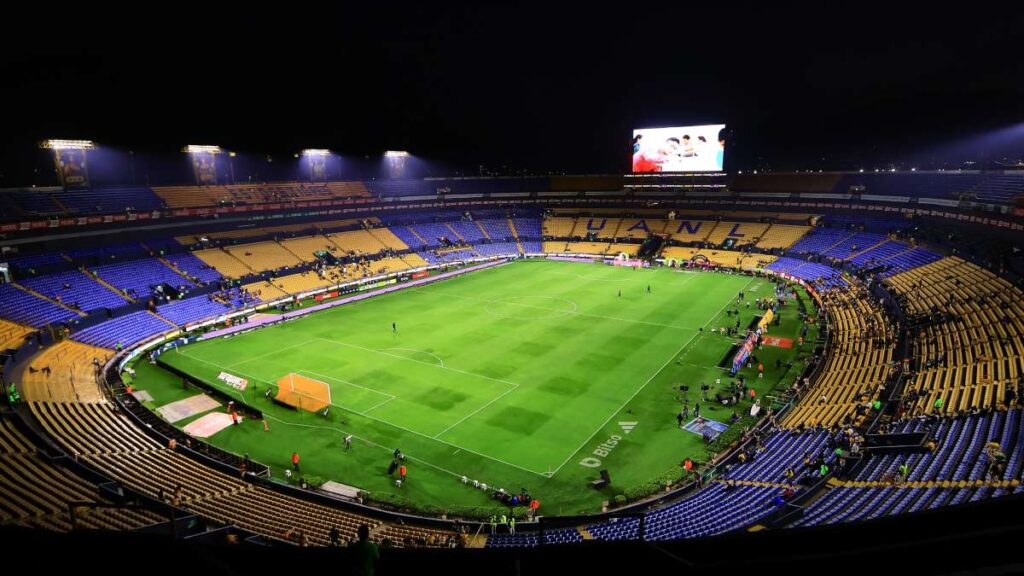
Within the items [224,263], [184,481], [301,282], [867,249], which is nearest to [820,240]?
[867,249]

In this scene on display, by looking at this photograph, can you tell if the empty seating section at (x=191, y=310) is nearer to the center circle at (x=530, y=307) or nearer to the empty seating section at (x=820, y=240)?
the center circle at (x=530, y=307)

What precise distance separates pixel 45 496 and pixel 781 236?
74.5 meters

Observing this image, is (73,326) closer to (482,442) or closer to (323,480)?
(323,480)

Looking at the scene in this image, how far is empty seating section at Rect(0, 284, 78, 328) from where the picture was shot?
3858cm

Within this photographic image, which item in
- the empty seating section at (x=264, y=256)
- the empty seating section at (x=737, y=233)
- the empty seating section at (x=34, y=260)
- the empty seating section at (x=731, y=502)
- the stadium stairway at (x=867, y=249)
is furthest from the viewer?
the empty seating section at (x=737, y=233)

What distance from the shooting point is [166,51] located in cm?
5125

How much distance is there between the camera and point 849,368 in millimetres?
31094

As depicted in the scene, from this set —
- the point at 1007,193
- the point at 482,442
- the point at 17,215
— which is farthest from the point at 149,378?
the point at 1007,193

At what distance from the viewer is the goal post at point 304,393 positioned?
30.0 m

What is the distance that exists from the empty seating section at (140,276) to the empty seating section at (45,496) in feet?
100

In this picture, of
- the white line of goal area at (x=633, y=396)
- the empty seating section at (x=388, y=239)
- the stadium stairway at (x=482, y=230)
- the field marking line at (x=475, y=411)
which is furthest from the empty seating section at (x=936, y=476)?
the stadium stairway at (x=482, y=230)

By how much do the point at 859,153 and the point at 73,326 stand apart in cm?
8960

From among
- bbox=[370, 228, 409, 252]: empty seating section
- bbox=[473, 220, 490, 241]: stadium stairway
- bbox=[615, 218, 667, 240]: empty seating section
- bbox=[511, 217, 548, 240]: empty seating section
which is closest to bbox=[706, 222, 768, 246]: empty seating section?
bbox=[615, 218, 667, 240]: empty seating section

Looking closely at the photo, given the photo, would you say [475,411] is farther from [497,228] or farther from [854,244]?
[497,228]
